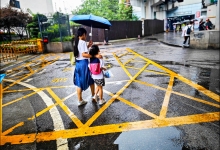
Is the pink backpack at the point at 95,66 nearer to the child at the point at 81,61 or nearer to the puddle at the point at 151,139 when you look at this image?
the child at the point at 81,61

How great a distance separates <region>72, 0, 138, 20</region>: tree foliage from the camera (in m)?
34.2

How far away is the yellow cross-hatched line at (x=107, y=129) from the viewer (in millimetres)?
3127

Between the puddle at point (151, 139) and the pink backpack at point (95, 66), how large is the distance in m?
1.59

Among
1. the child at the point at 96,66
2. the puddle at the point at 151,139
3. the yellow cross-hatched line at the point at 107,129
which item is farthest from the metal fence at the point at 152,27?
the puddle at the point at 151,139

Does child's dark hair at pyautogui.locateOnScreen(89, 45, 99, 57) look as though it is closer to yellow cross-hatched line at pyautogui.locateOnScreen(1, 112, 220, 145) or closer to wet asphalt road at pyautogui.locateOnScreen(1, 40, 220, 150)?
wet asphalt road at pyautogui.locateOnScreen(1, 40, 220, 150)

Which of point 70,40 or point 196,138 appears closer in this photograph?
point 196,138

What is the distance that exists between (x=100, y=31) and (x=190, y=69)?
51.3 feet

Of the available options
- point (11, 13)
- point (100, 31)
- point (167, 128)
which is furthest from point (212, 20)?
point (11, 13)

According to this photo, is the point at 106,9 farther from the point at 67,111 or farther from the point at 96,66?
the point at 67,111

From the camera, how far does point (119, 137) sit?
9.96ft

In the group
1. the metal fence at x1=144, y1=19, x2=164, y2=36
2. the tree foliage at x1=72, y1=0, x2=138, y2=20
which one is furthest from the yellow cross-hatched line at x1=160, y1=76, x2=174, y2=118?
the tree foliage at x1=72, y1=0, x2=138, y2=20

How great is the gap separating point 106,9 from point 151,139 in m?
35.9

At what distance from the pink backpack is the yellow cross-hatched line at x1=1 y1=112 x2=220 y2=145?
1297 mm

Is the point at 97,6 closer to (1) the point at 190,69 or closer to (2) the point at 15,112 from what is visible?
(1) the point at 190,69
